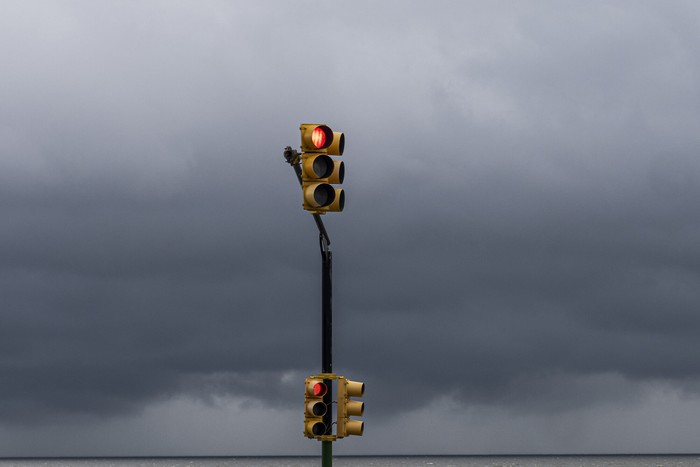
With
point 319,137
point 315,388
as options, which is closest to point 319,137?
point 319,137

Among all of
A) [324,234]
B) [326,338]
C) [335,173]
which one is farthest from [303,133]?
[326,338]

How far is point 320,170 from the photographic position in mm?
13508

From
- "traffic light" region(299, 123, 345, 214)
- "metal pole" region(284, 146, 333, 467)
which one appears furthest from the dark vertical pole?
"traffic light" region(299, 123, 345, 214)

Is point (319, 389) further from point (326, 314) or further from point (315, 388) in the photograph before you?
point (326, 314)

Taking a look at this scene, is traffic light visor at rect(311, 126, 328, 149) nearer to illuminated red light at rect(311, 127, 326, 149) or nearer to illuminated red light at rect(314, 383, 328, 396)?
illuminated red light at rect(311, 127, 326, 149)

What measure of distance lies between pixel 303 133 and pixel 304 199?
82cm

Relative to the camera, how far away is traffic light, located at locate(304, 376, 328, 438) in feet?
46.4

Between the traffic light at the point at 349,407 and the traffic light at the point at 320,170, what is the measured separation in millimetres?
2558

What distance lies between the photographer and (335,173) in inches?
533

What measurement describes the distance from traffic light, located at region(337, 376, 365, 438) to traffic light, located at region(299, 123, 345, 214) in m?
2.56

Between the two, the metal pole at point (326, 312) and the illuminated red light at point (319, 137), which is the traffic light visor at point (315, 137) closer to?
the illuminated red light at point (319, 137)

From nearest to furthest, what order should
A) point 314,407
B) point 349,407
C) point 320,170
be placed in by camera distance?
point 320,170 < point 314,407 < point 349,407

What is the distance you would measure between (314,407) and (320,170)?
3056 millimetres

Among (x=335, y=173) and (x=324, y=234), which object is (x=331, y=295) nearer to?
(x=324, y=234)
